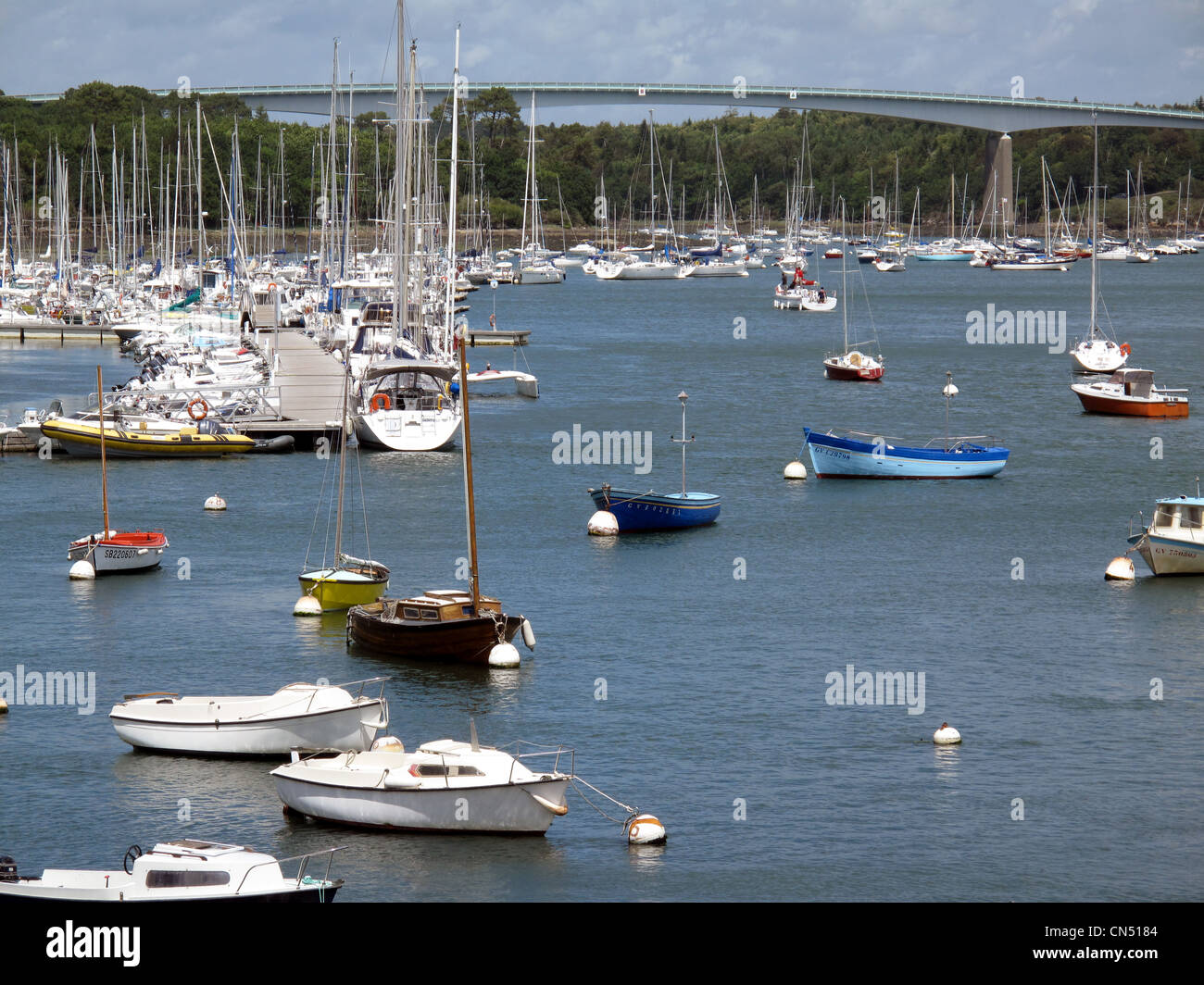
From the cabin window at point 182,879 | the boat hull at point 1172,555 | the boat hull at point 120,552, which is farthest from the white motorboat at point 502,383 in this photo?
the cabin window at point 182,879

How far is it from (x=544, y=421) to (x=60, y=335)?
177 ft

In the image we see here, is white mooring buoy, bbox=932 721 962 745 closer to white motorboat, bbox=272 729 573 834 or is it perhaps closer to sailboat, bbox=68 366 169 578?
white motorboat, bbox=272 729 573 834

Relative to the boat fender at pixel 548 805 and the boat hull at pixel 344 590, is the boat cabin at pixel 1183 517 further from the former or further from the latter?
the boat fender at pixel 548 805

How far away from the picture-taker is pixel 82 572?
49625 mm

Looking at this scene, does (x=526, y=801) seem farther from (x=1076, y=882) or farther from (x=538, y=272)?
(x=538, y=272)

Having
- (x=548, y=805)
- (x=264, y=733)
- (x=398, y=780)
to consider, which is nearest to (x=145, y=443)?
(x=264, y=733)

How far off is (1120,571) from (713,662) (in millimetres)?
15652

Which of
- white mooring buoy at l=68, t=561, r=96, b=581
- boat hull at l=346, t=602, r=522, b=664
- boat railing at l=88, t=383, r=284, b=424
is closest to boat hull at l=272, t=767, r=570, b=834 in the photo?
boat hull at l=346, t=602, r=522, b=664

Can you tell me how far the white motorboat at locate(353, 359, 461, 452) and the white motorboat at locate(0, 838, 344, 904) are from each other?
46.1 meters

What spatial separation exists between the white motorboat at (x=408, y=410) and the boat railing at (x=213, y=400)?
237 inches

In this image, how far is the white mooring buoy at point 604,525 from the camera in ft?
185
